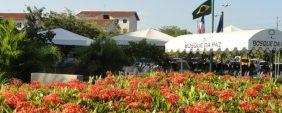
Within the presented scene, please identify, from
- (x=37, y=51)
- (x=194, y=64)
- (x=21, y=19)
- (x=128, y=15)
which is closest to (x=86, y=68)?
(x=37, y=51)

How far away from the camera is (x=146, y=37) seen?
28.4 metres

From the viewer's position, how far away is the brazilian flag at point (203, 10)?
94.1ft

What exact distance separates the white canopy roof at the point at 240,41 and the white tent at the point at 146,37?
11.3ft

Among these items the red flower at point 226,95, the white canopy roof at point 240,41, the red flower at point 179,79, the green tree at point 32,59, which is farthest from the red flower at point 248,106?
the white canopy roof at point 240,41

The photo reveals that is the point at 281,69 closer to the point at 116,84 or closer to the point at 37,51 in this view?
the point at 37,51

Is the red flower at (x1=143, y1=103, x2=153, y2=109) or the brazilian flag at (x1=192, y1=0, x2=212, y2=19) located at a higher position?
the brazilian flag at (x1=192, y1=0, x2=212, y2=19)

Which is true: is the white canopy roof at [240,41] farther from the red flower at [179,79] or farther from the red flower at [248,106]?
the red flower at [248,106]

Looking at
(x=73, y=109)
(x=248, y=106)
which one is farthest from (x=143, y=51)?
(x=73, y=109)

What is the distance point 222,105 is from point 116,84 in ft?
9.11

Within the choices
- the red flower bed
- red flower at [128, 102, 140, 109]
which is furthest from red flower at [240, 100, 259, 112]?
red flower at [128, 102, 140, 109]

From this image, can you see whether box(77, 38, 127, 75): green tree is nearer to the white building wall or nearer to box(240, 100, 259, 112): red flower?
box(240, 100, 259, 112): red flower

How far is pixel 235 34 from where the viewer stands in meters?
21.7

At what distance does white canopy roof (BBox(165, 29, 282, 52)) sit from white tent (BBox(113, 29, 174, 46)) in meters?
3.44

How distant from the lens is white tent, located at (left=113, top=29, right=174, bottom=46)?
2734 cm
